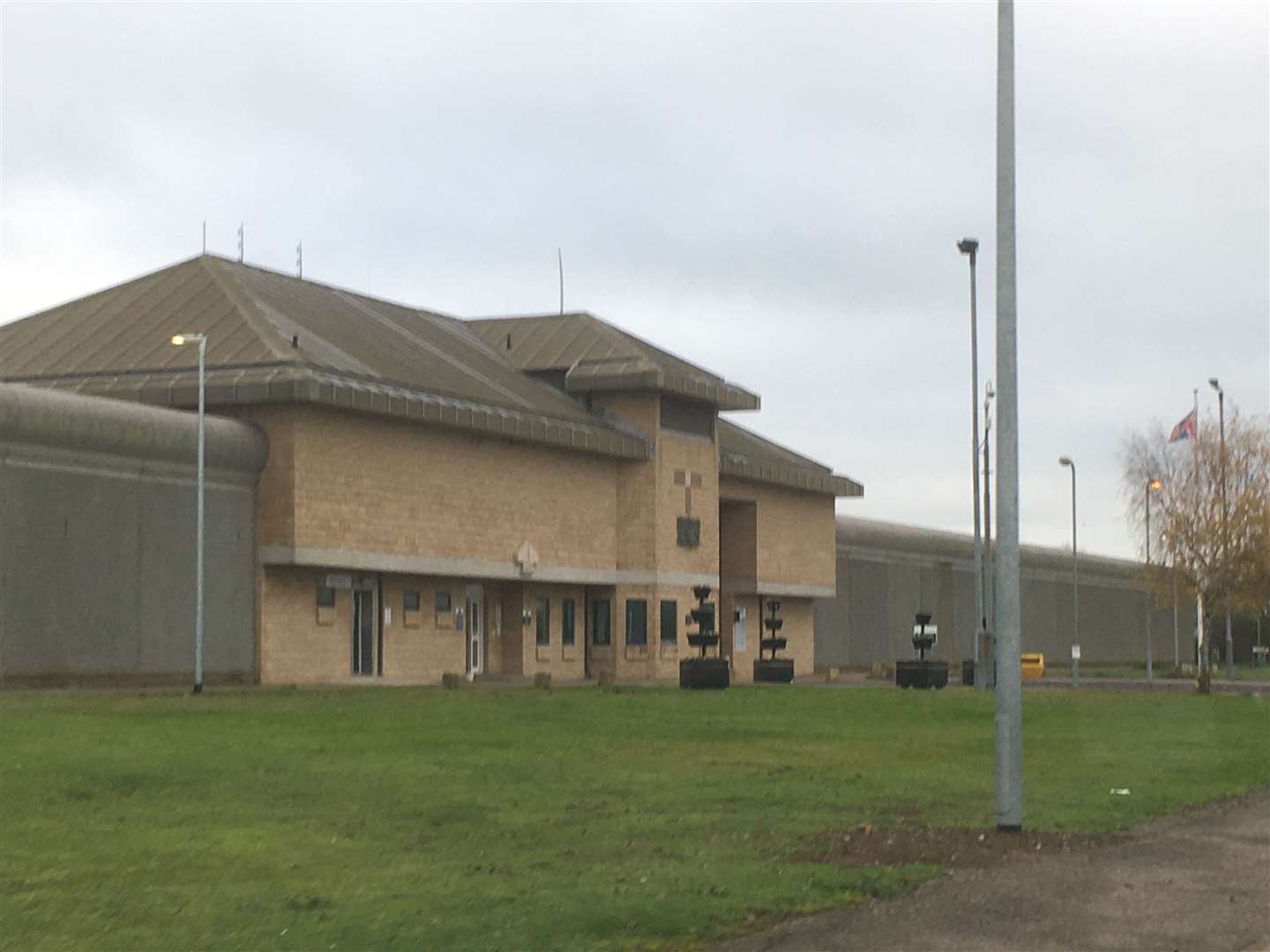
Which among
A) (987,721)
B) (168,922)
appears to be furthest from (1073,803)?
(987,721)

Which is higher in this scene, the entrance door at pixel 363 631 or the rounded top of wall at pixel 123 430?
the rounded top of wall at pixel 123 430

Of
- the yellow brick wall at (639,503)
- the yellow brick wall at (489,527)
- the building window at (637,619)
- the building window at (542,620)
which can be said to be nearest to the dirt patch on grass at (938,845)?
the yellow brick wall at (489,527)

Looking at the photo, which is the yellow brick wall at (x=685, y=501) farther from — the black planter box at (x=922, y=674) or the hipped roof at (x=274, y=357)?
the black planter box at (x=922, y=674)

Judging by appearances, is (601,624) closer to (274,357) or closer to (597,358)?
(597,358)

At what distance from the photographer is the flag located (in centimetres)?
6938

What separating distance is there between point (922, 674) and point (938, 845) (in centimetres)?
4281

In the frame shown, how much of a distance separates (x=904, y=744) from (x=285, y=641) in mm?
24568

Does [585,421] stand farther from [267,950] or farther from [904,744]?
[267,950]

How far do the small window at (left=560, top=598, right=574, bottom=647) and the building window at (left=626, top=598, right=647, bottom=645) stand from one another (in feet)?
6.41

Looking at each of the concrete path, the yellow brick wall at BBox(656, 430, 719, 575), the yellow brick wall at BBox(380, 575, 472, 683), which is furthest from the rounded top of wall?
the concrete path

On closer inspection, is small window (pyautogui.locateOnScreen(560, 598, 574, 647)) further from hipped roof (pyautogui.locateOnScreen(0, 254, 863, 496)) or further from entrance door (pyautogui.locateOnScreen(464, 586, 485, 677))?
hipped roof (pyautogui.locateOnScreen(0, 254, 863, 496))

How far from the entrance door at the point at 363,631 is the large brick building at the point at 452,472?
0.18ft

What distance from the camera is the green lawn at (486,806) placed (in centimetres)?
1296

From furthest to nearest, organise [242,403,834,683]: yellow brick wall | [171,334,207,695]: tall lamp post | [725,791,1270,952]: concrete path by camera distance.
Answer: [242,403,834,683]: yellow brick wall → [171,334,207,695]: tall lamp post → [725,791,1270,952]: concrete path
